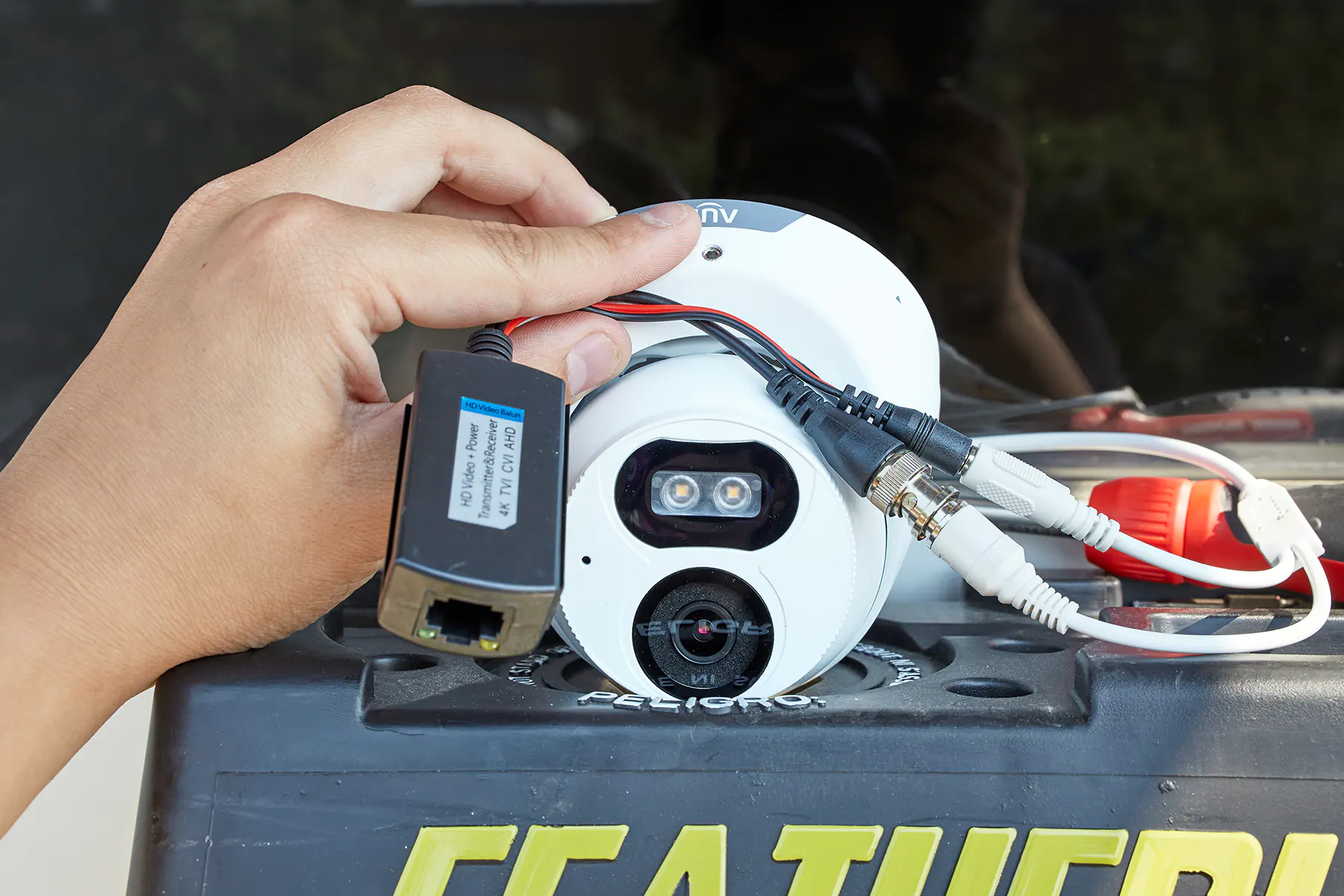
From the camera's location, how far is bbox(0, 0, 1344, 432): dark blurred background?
0.87 m

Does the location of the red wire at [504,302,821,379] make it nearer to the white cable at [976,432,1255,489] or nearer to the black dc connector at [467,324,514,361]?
the black dc connector at [467,324,514,361]

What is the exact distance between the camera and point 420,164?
603 millimetres

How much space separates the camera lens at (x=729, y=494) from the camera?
479 millimetres

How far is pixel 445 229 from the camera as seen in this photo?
50 cm

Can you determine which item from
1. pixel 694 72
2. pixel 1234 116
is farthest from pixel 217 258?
pixel 1234 116

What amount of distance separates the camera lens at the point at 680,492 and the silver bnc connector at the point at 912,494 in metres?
0.08

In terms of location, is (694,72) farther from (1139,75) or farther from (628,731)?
(628,731)

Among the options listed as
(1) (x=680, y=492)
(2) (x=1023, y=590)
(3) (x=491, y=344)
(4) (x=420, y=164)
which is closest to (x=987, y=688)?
(2) (x=1023, y=590)

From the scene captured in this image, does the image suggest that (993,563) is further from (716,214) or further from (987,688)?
(716,214)

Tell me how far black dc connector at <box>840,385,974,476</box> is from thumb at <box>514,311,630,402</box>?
0.11 meters

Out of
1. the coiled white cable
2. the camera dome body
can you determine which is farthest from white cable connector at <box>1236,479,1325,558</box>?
the camera dome body

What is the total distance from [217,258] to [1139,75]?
2.42ft

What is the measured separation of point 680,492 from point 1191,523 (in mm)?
342

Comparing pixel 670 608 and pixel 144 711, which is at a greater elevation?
pixel 670 608
